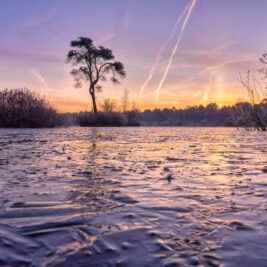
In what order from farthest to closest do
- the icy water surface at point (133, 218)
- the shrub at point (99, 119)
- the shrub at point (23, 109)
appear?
the shrub at point (99, 119) → the shrub at point (23, 109) → the icy water surface at point (133, 218)

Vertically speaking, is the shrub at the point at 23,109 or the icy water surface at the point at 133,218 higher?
the shrub at the point at 23,109

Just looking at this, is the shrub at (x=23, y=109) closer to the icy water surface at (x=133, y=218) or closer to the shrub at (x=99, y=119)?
the shrub at (x=99, y=119)

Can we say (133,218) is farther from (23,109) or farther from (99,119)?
(99,119)

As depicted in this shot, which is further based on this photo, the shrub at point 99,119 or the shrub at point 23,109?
the shrub at point 99,119

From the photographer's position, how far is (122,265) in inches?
55.4

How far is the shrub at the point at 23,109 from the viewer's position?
2209cm

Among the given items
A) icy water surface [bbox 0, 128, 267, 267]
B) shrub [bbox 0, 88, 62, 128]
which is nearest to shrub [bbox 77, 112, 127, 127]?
shrub [bbox 0, 88, 62, 128]

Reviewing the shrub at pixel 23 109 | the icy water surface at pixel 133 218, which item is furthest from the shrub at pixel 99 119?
the icy water surface at pixel 133 218

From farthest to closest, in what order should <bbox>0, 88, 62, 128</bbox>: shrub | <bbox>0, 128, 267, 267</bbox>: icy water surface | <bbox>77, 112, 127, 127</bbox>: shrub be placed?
<bbox>77, 112, 127, 127</bbox>: shrub → <bbox>0, 88, 62, 128</bbox>: shrub → <bbox>0, 128, 267, 267</bbox>: icy water surface

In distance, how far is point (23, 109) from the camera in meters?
22.3

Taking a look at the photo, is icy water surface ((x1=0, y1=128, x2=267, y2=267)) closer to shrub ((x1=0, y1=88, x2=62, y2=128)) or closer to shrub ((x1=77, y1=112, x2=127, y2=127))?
shrub ((x1=0, y1=88, x2=62, y2=128))

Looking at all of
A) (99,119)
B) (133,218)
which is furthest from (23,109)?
(133,218)

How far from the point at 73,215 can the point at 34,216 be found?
27 cm

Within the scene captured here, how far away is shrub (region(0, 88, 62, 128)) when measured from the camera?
2209 centimetres
